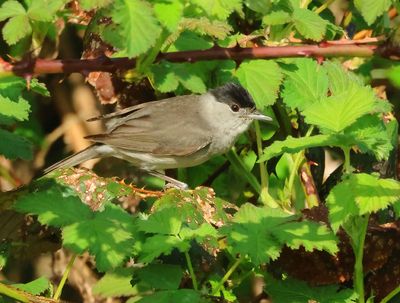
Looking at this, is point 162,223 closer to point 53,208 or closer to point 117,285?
point 53,208

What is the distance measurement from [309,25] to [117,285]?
51.8 inches

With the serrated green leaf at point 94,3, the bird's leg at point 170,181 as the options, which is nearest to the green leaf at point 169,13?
the serrated green leaf at point 94,3

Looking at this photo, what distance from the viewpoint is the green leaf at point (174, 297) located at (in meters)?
3.08

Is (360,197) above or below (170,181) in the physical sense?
above

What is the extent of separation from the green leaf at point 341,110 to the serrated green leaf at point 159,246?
23.6 inches

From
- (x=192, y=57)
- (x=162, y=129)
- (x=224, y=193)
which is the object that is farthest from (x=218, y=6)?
(x=162, y=129)

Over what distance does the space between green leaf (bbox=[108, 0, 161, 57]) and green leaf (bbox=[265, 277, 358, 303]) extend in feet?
4.26

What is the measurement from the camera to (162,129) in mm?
5039

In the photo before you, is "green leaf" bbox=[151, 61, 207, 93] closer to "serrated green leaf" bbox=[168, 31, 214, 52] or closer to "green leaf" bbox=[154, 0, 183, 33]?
"serrated green leaf" bbox=[168, 31, 214, 52]

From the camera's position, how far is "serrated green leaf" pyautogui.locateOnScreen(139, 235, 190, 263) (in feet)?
10.2

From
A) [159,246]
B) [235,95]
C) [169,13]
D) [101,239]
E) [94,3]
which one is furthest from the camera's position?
[235,95]

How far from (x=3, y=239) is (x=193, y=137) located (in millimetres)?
1500

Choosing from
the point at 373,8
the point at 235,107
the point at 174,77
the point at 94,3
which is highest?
the point at 94,3

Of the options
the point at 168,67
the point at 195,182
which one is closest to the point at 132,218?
the point at 168,67
